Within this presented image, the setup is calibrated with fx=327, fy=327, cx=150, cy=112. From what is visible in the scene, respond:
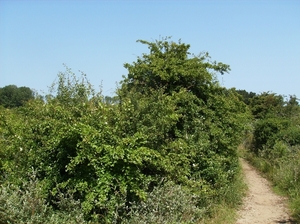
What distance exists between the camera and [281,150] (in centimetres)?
1238

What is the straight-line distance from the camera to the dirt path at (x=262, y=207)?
730 cm

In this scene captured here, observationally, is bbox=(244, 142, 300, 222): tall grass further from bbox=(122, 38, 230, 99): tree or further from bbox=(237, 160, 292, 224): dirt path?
bbox=(122, 38, 230, 99): tree

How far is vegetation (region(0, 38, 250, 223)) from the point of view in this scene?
5.31 metres

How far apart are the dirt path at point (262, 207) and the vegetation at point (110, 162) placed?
1.74ft

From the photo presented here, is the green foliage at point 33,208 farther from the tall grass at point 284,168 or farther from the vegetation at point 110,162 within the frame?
the tall grass at point 284,168

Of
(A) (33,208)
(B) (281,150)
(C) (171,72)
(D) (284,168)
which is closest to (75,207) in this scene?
(A) (33,208)

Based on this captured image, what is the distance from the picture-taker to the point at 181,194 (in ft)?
19.5

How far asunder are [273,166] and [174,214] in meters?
7.54

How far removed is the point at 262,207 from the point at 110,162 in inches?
194

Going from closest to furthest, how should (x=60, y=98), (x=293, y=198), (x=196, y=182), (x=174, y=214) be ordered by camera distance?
(x=174, y=214), (x=196, y=182), (x=60, y=98), (x=293, y=198)

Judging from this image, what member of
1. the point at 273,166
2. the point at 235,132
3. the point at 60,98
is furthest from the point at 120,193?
the point at 273,166

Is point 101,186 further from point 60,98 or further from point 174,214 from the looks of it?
point 60,98

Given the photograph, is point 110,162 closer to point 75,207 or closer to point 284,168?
point 75,207

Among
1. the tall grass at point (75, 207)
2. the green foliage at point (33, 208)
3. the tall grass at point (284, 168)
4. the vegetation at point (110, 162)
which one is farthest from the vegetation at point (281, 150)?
the green foliage at point (33, 208)
